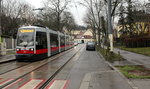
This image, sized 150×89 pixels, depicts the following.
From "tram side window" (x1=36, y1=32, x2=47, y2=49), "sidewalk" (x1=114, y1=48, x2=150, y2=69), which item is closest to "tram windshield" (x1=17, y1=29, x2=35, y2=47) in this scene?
"tram side window" (x1=36, y1=32, x2=47, y2=49)

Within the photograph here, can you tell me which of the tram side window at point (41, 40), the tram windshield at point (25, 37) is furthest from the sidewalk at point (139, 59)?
the tram windshield at point (25, 37)

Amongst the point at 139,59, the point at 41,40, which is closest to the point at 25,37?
the point at 41,40

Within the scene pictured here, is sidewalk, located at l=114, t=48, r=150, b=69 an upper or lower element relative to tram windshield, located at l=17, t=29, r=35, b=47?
lower

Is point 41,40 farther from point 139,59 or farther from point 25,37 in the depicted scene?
point 139,59

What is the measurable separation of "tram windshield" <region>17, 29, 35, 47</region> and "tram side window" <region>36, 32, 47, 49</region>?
0.55 meters

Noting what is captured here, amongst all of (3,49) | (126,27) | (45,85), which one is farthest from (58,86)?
(126,27)

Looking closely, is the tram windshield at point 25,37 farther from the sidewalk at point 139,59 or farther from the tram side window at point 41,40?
the sidewalk at point 139,59

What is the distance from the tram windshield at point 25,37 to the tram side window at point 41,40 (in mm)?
551

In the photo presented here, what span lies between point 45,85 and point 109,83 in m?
2.65

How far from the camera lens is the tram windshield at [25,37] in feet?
51.5

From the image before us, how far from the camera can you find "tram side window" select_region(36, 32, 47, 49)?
1625 centimetres

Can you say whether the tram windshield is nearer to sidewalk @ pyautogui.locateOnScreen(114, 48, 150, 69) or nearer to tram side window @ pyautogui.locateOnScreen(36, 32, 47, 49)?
tram side window @ pyautogui.locateOnScreen(36, 32, 47, 49)

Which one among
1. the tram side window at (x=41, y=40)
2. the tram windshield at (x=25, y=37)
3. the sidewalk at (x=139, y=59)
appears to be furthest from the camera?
the tram side window at (x=41, y=40)

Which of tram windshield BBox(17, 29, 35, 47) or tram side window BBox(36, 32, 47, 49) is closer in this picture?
tram windshield BBox(17, 29, 35, 47)
